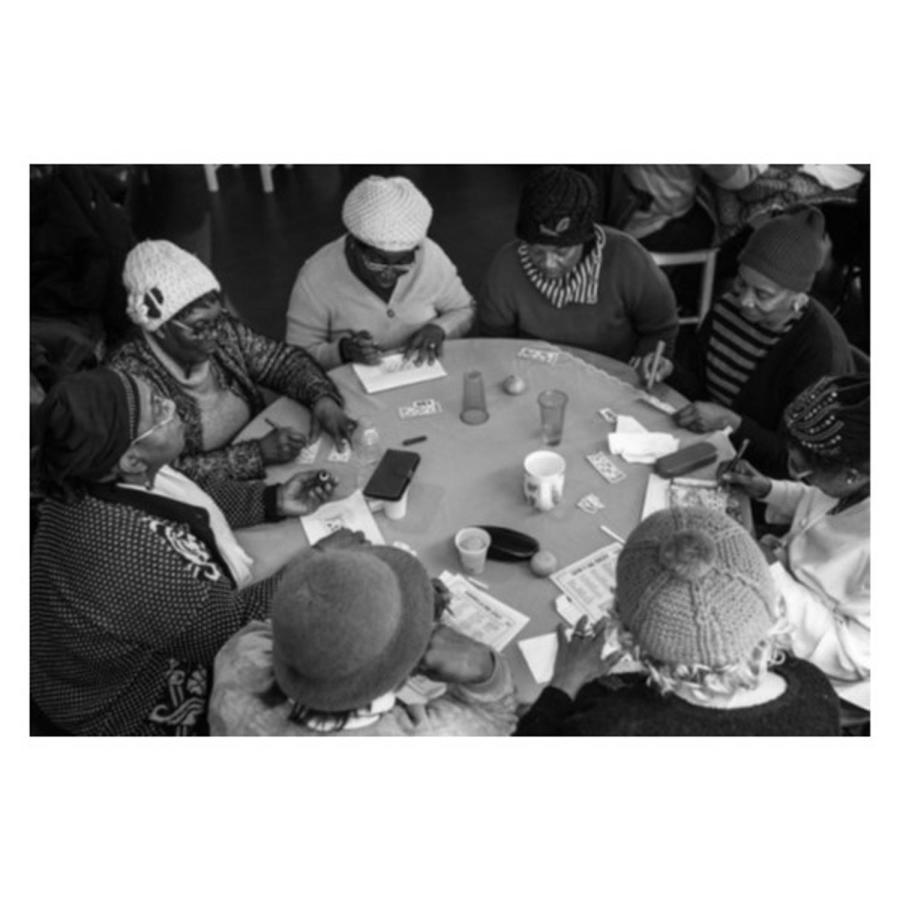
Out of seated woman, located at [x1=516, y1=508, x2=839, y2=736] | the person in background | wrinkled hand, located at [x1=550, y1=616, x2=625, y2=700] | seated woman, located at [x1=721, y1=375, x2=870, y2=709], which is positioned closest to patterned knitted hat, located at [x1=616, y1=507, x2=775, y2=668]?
seated woman, located at [x1=516, y1=508, x2=839, y2=736]

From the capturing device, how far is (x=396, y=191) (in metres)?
3.14

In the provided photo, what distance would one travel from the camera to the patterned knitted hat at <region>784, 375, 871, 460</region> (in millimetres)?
2074

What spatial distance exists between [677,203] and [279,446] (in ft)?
9.09

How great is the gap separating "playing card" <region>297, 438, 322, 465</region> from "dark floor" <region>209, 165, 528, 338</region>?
257cm

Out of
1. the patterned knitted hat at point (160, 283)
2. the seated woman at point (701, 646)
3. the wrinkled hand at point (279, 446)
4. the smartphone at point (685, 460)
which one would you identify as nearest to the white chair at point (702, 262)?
the smartphone at point (685, 460)

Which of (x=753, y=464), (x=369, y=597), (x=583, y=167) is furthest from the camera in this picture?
(x=583, y=167)

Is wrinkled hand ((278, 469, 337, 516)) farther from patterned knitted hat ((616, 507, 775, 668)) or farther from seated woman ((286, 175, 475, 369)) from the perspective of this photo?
patterned knitted hat ((616, 507, 775, 668))

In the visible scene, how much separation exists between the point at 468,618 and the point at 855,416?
1226 mm

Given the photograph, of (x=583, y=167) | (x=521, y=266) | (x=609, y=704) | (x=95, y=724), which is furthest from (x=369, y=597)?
(x=583, y=167)

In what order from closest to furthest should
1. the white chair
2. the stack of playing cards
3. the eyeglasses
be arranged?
1. the eyeglasses
2. the stack of playing cards
3. the white chair

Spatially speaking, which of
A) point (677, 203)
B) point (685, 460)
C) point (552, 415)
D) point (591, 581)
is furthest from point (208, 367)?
point (677, 203)

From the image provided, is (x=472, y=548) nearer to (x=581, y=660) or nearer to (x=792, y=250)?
(x=581, y=660)

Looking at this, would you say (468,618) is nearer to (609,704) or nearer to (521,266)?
(609,704)

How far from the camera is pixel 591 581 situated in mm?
2352
